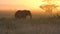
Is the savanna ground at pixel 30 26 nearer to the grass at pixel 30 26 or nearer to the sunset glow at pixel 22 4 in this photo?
the grass at pixel 30 26

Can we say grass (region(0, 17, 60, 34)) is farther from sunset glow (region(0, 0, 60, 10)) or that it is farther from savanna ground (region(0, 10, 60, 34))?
sunset glow (region(0, 0, 60, 10))

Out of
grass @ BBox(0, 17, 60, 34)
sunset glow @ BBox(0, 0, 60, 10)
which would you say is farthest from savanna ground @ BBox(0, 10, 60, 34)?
sunset glow @ BBox(0, 0, 60, 10)

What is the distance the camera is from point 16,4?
209cm

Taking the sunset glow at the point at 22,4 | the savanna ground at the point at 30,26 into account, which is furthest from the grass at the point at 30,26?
the sunset glow at the point at 22,4

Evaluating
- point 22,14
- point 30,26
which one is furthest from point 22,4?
point 30,26

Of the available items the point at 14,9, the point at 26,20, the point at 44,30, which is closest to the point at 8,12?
the point at 14,9

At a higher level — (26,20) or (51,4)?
(51,4)

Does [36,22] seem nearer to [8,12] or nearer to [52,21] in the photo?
[52,21]

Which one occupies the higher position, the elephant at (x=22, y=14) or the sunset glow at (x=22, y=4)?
the sunset glow at (x=22, y=4)

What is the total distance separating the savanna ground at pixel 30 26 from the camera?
2048 mm

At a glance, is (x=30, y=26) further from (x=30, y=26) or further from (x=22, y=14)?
(x=22, y=14)

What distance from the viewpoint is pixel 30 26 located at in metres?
2.07

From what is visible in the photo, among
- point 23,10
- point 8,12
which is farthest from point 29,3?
point 8,12

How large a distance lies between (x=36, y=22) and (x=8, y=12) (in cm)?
29
